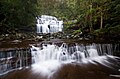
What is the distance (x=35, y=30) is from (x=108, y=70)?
32.6 feet

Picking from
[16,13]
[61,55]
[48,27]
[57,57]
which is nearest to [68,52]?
[61,55]

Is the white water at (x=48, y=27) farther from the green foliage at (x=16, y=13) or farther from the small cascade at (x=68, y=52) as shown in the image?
the small cascade at (x=68, y=52)

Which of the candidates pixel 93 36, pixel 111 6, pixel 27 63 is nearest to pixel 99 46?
pixel 93 36

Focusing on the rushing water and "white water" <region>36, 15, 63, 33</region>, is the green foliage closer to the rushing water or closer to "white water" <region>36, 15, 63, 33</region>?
"white water" <region>36, 15, 63, 33</region>

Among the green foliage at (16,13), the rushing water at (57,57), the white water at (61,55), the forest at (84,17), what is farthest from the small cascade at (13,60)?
the green foliage at (16,13)

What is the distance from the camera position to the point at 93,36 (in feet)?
38.8

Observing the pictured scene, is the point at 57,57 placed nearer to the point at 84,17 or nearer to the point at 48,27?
the point at 84,17

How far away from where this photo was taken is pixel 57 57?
834 centimetres

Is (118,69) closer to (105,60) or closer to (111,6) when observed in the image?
(105,60)

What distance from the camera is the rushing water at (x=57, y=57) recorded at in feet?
22.9

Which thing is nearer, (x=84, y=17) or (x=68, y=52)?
(x=68, y=52)

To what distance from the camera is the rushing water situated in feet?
22.9

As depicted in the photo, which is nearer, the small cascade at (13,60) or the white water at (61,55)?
the small cascade at (13,60)

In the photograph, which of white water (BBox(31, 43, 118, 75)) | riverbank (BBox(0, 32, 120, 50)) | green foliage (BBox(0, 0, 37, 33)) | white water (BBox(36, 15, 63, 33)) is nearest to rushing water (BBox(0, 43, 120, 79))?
white water (BBox(31, 43, 118, 75))
